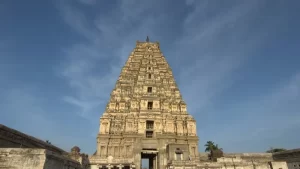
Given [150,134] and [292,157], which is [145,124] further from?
[292,157]

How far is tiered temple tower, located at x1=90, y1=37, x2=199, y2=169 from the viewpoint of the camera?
26469 mm

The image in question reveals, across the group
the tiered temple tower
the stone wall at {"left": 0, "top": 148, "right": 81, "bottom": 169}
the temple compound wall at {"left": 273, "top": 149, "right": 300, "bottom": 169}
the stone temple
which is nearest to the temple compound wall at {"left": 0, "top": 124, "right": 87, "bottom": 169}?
the stone wall at {"left": 0, "top": 148, "right": 81, "bottom": 169}

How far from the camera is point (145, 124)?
99.3ft

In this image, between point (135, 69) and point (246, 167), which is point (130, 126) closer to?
point (135, 69)

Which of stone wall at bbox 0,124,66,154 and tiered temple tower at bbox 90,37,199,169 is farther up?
tiered temple tower at bbox 90,37,199,169

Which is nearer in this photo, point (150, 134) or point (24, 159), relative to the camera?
point (24, 159)

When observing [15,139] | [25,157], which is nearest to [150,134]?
[15,139]

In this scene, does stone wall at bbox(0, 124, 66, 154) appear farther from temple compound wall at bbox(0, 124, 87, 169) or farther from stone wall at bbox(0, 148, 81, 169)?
stone wall at bbox(0, 148, 81, 169)

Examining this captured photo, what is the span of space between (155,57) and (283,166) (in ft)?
90.9

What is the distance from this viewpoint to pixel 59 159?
13.8m

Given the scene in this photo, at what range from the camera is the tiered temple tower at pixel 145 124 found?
26.5 metres

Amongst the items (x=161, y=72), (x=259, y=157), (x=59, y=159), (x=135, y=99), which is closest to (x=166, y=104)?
(x=135, y=99)

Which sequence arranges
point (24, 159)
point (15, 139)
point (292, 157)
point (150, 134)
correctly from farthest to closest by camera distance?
point (150, 134) → point (292, 157) → point (15, 139) → point (24, 159)

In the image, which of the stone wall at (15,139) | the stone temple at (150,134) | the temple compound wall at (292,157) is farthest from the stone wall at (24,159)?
the temple compound wall at (292,157)
